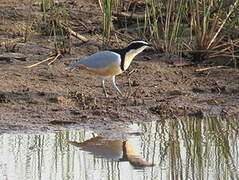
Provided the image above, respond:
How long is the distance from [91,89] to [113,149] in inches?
79.5

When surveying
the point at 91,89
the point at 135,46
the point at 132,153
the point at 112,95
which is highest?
the point at 135,46

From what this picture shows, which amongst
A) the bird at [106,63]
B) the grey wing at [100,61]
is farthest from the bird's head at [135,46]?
the grey wing at [100,61]

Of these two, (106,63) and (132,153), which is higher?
(106,63)

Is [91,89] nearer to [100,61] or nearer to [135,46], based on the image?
[100,61]

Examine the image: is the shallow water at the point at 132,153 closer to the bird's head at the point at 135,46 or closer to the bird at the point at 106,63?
the bird at the point at 106,63

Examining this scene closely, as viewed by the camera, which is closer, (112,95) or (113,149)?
(113,149)

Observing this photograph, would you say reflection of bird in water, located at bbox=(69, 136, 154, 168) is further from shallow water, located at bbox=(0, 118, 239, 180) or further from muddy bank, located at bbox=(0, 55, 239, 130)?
muddy bank, located at bbox=(0, 55, 239, 130)

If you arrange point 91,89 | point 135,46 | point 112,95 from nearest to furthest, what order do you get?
point 135,46 → point 112,95 → point 91,89

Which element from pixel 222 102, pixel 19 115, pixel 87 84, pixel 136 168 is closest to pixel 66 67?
pixel 87 84

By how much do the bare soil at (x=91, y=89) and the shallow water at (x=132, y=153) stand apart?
33 centimetres

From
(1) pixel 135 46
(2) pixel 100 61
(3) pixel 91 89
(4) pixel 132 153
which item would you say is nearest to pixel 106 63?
(2) pixel 100 61

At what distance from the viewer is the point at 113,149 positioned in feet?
25.5

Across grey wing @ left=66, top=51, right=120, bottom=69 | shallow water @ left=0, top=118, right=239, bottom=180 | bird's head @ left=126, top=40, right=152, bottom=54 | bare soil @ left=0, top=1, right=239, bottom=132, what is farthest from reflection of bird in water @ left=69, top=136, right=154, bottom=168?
bird's head @ left=126, top=40, right=152, bottom=54

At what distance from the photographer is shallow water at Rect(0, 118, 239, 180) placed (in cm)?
689
